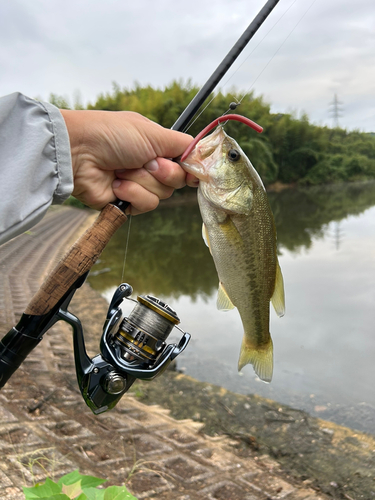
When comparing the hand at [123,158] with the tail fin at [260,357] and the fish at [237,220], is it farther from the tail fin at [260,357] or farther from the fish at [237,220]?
the tail fin at [260,357]

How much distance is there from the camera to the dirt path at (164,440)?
2.75 metres

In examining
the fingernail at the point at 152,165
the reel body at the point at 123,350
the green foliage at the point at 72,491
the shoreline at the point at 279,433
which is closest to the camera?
the green foliage at the point at 72,491

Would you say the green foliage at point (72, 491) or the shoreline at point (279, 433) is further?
the shoreline at point (279, 433)

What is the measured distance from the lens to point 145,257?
12.5m

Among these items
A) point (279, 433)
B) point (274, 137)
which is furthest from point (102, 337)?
point (274, 137)

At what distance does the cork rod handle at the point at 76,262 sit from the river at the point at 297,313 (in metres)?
3.81

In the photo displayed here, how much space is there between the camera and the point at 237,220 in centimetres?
168

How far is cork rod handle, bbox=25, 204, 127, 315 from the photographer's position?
61.9 inches

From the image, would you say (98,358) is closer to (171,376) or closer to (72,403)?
(72,403)

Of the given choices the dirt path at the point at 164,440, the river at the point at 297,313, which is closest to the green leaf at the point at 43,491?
the dirt path at the point at 164,440

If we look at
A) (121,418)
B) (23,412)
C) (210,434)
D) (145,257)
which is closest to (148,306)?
(23,412)

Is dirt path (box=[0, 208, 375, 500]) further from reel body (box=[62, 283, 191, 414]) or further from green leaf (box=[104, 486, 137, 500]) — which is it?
reel body (box=[62, 283, 191, 414])

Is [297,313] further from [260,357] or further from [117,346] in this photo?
[117,346]

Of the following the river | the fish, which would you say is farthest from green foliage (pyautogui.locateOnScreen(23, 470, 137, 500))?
the river
